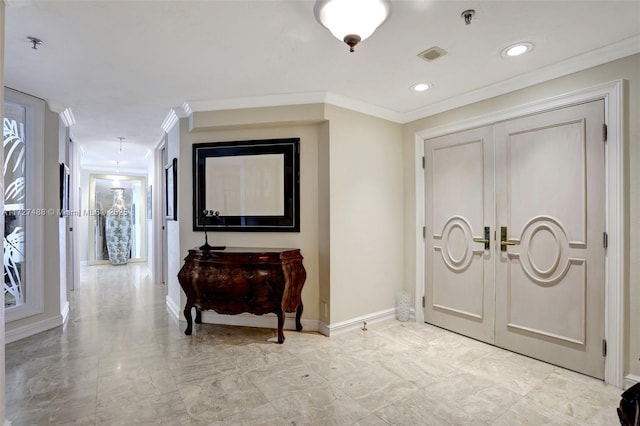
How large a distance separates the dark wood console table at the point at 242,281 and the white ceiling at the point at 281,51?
1.54 m

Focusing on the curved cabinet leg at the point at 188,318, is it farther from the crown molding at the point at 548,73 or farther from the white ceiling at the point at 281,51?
the crown molding at the point at 548,73

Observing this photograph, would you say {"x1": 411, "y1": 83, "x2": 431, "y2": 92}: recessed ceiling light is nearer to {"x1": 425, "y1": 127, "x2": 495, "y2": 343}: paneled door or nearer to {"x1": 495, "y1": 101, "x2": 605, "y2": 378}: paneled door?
{"x1": 425, "y1": 127, "x2": 495, "y2": 343}: paneled door

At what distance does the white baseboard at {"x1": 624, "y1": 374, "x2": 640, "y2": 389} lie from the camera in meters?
2.04

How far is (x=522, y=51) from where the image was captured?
2.20 meters

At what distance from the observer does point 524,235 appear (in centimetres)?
262

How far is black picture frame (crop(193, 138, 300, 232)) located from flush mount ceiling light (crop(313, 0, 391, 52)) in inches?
62.9

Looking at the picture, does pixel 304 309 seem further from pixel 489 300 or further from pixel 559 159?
pixel 559 159

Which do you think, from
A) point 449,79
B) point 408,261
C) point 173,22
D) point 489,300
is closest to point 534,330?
point 489,300

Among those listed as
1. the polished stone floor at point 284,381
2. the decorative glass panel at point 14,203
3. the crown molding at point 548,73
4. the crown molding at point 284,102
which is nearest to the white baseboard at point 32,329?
the polished stone floor at point 284,381

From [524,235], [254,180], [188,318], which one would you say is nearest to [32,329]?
[188,318]

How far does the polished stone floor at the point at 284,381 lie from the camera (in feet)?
6.08

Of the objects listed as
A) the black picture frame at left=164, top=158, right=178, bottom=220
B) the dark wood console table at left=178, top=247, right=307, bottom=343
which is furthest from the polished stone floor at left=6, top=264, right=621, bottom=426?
the black picture frame at left=164, top=158, right=178, bottom=220

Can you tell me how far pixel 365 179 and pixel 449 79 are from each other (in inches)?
47.7

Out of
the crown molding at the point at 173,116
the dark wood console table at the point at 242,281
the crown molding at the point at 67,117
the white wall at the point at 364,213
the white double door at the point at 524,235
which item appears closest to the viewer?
the white double door at the point at 524,235
